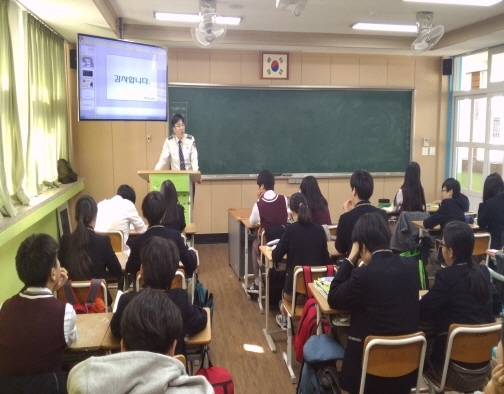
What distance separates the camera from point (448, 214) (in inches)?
191

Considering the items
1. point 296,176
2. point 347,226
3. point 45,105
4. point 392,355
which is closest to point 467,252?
point 392,355

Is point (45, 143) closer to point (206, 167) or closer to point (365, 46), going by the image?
point (206, 167)

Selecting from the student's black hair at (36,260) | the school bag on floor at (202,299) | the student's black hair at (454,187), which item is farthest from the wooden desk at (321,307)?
the student's black hair at (454,187)

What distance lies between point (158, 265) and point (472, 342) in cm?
160

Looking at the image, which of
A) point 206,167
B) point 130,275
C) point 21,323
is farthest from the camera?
point 206,167

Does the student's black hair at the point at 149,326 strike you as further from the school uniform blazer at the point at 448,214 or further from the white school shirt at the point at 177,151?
the white school shirt at the point at 177,151

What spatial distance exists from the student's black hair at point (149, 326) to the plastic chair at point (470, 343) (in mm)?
1499

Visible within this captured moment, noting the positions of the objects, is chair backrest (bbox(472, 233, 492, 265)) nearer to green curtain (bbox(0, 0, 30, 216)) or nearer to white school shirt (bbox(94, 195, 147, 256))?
white school shirt (bbox(94, 195, 147, 256))

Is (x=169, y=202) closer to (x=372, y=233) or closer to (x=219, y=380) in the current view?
(x=372, y=233)

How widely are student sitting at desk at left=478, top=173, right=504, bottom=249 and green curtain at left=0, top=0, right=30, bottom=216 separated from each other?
440cm

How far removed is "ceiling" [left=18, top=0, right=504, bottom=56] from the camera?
4.95 m

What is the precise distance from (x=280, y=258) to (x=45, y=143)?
334 cm

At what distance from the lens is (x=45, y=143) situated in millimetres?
5488

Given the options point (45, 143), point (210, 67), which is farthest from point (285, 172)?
point (45, 143)
